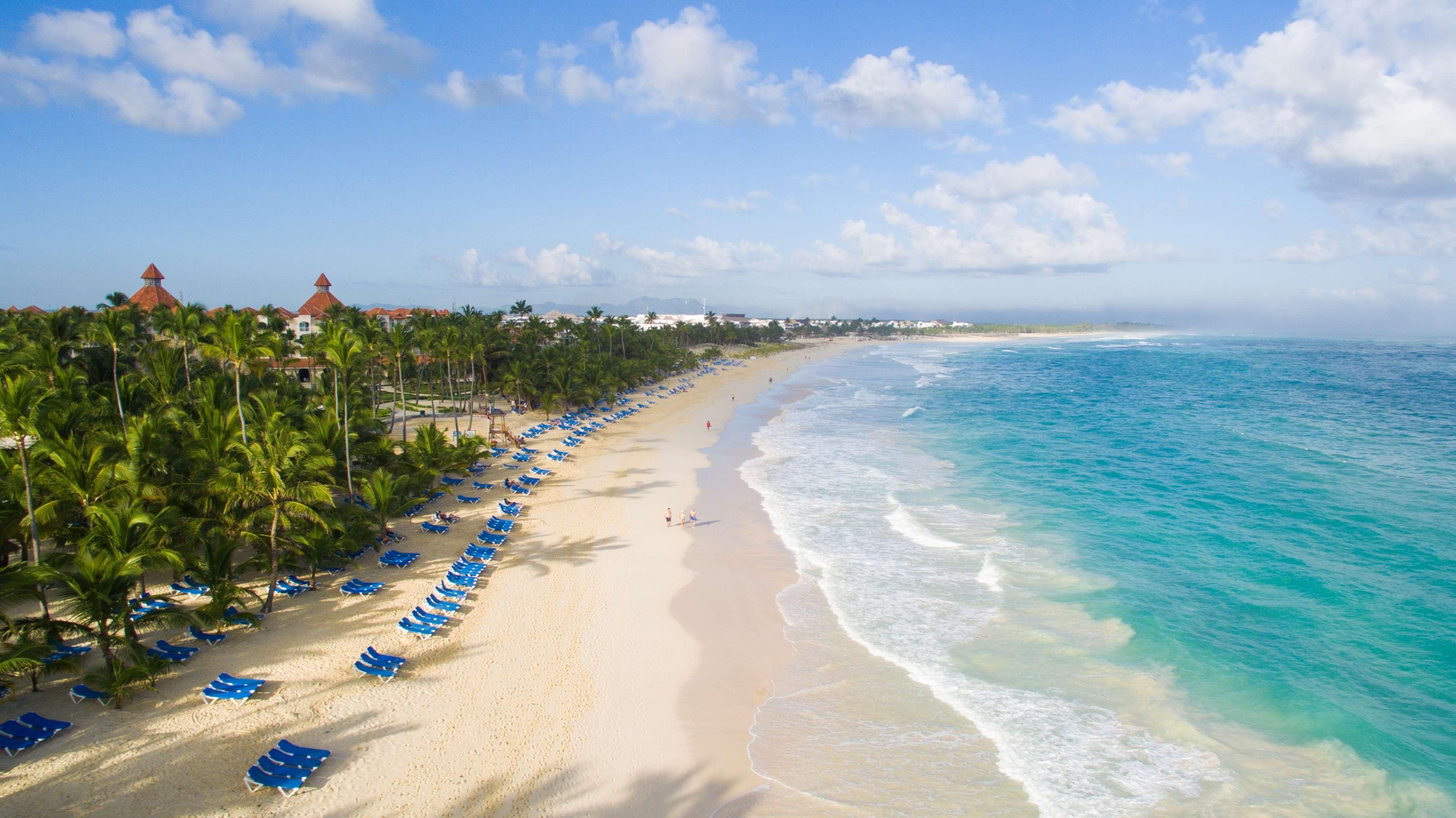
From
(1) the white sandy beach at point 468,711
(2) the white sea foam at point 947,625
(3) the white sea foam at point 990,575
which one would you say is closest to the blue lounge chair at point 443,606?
(1) the white sandy beach at point 468,711

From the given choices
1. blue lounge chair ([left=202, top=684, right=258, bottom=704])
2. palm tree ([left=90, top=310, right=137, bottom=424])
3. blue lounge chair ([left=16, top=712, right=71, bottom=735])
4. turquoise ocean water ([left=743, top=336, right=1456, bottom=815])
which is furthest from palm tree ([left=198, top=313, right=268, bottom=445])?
turquoise ocean water ([left=743, top=336, right=1456, bottom=815])

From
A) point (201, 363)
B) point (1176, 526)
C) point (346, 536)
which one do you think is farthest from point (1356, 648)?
point (201, 363)

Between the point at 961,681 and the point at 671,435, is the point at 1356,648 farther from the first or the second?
the point at 671,435

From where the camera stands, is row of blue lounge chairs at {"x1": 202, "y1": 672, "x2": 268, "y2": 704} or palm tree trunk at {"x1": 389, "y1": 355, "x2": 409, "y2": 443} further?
palm tree trunk at {"x1": 389, "y1": 355, "x2": 409, "y2": 443}

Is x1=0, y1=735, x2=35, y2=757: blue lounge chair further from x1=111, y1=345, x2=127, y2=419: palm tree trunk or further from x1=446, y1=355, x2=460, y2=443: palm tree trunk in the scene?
x1=446, y1=355, x2=460, y2=443: palm tree trunk

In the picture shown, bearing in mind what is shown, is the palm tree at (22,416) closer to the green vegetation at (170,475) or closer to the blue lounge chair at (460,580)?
the green vegetation at (170,475)

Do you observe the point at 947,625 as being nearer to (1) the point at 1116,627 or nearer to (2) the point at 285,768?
(1) the point at 1116,627
